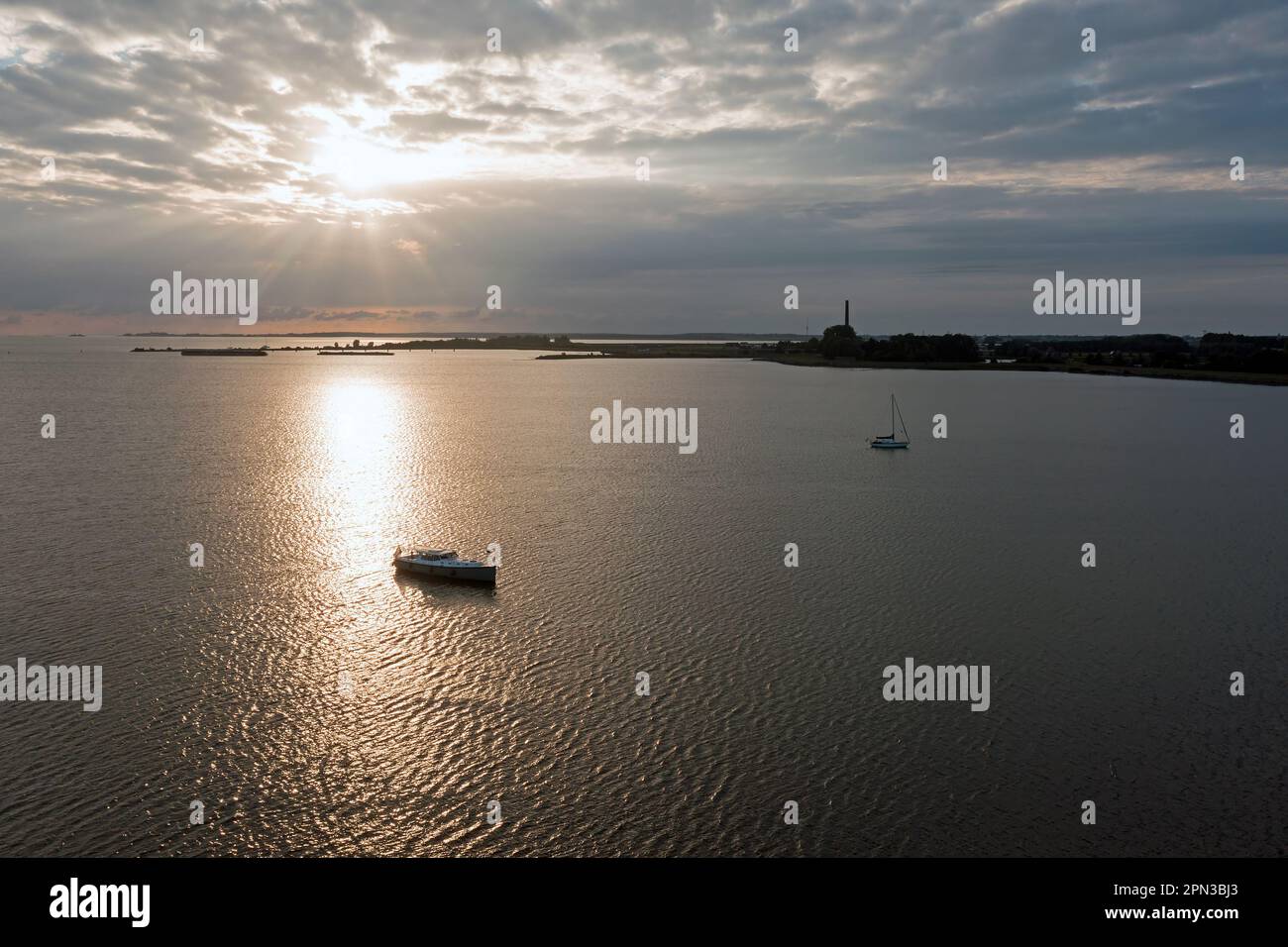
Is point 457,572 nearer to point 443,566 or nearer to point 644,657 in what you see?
point 443,566

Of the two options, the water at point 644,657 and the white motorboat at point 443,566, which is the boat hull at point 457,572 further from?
the water at point 644,657

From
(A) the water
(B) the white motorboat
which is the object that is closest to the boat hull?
(B) the white motorboat

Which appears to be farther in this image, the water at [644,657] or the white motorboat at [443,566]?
the white motorboat at [443,566]

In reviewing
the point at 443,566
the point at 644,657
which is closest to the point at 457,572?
the point at 443,566

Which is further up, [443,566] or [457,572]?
[443,566]

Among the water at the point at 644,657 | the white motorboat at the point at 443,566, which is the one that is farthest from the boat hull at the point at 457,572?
the water at the point at 644,657

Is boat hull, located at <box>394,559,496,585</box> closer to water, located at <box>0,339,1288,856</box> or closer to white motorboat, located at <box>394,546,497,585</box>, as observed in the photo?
white motorboat, located at <box>394,546,497,585</box>
